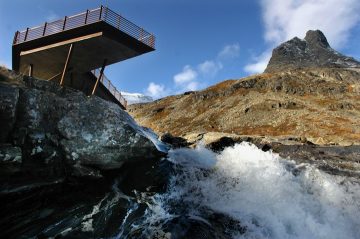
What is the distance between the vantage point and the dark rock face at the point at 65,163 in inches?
531

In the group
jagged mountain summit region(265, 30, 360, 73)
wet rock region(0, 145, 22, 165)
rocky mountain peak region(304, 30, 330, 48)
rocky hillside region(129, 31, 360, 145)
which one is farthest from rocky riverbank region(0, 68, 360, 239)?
rocky mountain peak region(304, 30, 330, 48)

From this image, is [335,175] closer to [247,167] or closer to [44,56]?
[247,167]

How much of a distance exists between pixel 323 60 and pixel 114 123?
474 feet

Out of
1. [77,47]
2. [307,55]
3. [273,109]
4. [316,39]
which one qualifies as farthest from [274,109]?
[316,39]

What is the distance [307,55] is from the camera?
486 feet

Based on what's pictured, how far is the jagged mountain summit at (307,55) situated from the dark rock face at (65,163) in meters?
120

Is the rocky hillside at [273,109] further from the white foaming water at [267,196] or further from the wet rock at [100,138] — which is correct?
the wet rock at [100,138]

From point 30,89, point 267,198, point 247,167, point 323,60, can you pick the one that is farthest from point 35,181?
point 323,60

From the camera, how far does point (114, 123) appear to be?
1711 cm

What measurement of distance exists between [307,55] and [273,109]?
87.3 meters

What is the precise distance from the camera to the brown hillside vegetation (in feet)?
195

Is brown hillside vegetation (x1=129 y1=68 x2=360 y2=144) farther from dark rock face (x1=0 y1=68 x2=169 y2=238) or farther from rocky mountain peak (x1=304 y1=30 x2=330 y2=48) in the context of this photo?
rocky mountain peak (x1=304 y1=30 x2=330 y2=48)

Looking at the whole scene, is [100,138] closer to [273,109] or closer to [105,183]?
[105,183]

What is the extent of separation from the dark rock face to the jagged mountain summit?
120 meters
